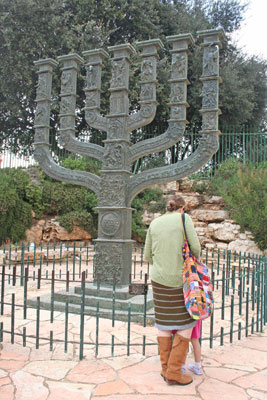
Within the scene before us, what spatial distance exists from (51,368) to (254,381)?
1.64 meters

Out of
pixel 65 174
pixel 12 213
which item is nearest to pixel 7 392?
pixel 65 174

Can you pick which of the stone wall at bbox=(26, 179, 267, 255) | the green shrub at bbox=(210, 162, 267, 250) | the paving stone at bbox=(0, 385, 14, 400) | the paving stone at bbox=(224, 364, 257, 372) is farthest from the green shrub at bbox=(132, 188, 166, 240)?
the paving stone at bbox=(0, 385, 14, 400)

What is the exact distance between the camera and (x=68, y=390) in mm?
2469

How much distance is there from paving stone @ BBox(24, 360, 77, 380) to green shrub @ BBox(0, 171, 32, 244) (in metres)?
6.40

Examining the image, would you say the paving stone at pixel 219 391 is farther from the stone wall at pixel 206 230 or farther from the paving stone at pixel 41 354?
the stone wall at pixel 206 230

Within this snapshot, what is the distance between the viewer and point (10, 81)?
12.5 meters

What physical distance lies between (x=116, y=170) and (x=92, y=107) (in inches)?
44.9

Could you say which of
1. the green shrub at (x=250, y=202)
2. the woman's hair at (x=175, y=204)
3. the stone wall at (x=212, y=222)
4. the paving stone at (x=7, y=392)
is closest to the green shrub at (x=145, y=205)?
the stone wall at (x=212, y=222)

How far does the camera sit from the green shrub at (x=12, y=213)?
880 centimetres

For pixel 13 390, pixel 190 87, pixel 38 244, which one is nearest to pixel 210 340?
pixel 13 390

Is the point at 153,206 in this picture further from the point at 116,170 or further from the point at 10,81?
the point at 10,81

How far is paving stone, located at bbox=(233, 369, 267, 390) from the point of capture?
2572 mm

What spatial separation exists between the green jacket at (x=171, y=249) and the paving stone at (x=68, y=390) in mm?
940

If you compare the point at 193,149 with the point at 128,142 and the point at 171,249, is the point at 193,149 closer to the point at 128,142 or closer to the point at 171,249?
the point at 128,142
